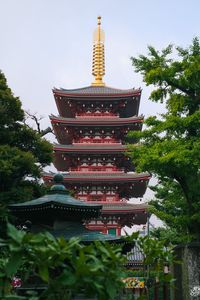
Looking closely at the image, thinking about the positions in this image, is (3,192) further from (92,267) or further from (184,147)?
(92,267)

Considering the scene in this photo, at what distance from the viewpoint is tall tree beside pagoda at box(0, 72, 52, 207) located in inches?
670

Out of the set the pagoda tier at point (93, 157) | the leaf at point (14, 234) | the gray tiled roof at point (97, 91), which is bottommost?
the leaf at point (14, 234)

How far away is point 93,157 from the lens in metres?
32.2

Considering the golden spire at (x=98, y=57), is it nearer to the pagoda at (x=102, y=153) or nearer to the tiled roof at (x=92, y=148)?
the pagoda at (x=102, y=153)

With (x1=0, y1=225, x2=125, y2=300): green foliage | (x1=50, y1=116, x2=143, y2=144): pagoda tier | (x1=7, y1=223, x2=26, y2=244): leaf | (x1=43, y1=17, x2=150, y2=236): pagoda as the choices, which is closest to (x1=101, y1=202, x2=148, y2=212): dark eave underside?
(x1=43, y1=17, x2=150, y2=236): pagoda

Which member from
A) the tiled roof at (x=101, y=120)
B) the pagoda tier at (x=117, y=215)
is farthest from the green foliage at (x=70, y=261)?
the tiled roof at (x=101, y=120)

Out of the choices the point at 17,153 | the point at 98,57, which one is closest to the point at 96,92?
the point at 98,57

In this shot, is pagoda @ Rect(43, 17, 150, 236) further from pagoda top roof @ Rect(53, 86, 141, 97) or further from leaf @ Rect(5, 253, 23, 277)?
leaf @ Rect(5, 253, 23, 277)

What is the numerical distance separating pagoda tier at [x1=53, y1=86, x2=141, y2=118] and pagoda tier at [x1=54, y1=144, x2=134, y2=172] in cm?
330

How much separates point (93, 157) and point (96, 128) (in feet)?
7.37

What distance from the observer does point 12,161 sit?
666 inches

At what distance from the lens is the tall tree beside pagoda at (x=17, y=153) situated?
1702 centimetres

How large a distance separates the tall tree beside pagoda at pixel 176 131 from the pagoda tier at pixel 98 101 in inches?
619

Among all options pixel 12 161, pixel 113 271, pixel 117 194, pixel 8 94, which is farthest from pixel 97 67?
pixel 113 271
